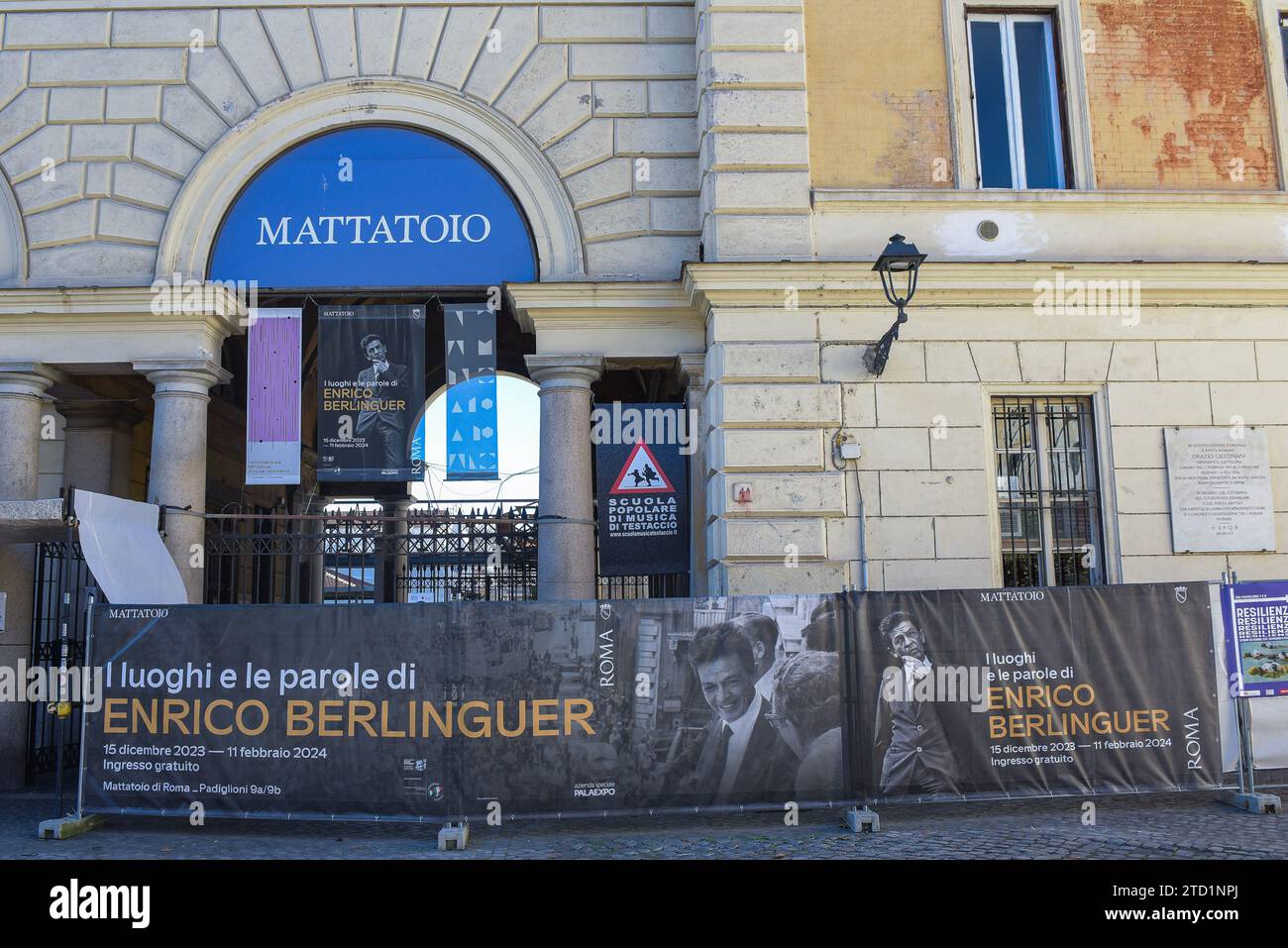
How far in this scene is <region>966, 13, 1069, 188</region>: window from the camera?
11867 mm

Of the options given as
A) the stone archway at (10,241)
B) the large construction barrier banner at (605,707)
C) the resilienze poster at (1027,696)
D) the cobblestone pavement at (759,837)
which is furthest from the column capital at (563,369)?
the stone archway at (10,241)

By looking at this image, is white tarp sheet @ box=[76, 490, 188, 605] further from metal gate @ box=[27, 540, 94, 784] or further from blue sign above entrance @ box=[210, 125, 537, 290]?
blue sign above entrance @ box=[210, 125, 537, 290]

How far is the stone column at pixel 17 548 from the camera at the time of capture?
37.9ft

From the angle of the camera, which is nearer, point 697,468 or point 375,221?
point 697,468

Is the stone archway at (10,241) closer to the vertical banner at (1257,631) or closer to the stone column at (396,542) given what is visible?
the stone column at (396,542)

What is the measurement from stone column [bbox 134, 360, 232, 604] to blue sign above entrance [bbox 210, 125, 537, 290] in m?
1.25

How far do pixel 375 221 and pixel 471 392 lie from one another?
2.28 metres

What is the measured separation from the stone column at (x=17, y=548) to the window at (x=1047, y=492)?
10.5m

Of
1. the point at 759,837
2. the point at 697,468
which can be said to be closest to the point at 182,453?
the point at 697,468

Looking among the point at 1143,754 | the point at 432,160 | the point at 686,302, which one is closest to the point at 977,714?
the point at 1143,754

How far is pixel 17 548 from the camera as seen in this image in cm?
1188

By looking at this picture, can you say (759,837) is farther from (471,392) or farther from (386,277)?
(386,277)

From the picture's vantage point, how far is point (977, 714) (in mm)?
8477

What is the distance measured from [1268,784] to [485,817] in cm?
714
